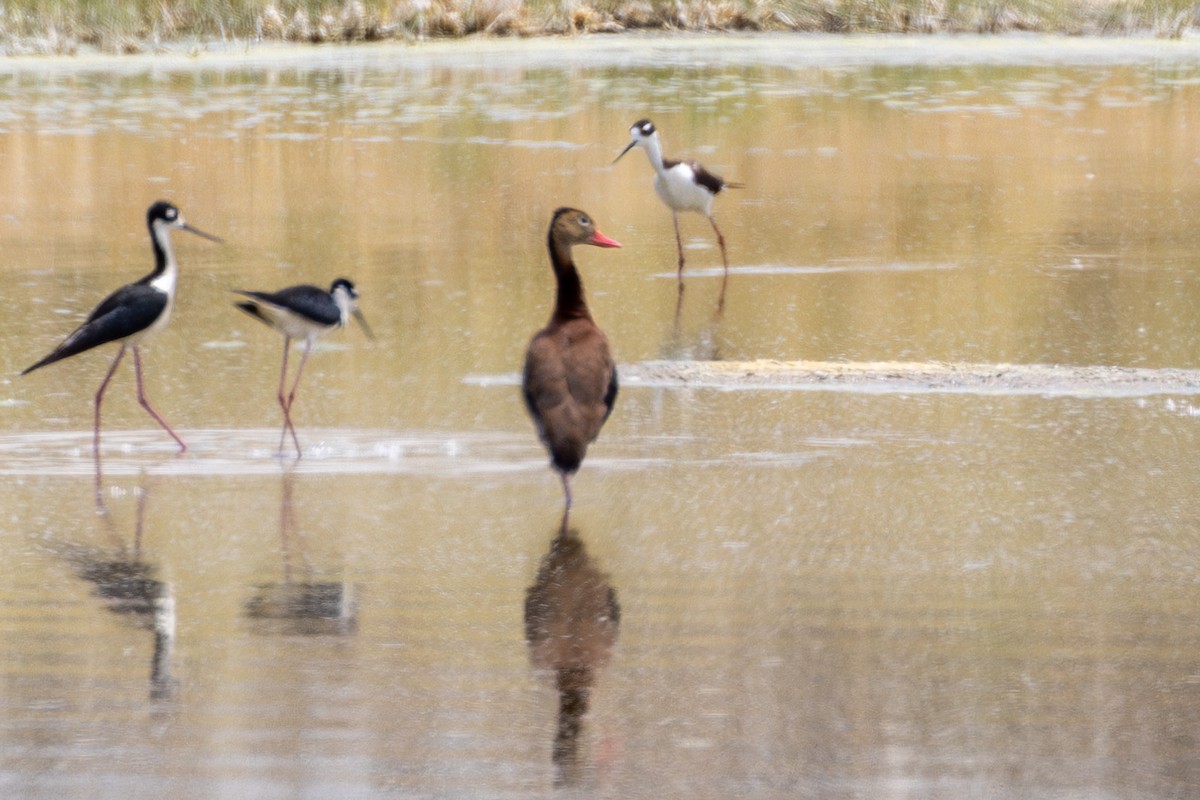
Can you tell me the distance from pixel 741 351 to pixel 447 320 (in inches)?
70.8

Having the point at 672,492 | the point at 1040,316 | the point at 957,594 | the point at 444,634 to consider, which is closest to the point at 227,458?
the point at 672,492

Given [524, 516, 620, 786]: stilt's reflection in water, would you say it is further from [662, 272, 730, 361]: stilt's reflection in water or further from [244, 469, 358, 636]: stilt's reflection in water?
[662, 272, 730, 361]: stilt's reflection in water

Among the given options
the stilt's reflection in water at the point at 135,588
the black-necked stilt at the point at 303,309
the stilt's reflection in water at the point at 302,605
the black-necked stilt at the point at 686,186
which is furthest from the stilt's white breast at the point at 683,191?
the stilt's reflection in water at the point at 302,605

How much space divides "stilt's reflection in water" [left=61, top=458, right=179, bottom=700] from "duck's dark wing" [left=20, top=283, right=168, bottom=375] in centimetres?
172

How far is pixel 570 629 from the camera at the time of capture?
6156 millimetres

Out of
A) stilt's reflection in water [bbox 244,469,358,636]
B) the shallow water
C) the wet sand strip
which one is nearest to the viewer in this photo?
the shallow water

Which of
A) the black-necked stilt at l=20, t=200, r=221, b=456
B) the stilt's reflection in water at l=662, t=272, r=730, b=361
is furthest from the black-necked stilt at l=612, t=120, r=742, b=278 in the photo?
the black-necked stilt at l=20, t=200, r=221, b=456

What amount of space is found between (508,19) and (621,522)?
91.6 ft

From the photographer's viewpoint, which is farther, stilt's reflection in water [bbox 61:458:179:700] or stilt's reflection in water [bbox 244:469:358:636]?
stilt's reflection in water [bbox 244:469:358:636]

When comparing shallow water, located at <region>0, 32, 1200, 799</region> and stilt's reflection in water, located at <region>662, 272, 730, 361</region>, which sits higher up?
shallow water, located at <region>0, 32, 1200, 799</region>

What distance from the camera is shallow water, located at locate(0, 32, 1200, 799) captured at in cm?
514

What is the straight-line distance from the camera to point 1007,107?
2595 cm

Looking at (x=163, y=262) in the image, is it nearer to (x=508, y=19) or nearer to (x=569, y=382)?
(x=569, y=382)

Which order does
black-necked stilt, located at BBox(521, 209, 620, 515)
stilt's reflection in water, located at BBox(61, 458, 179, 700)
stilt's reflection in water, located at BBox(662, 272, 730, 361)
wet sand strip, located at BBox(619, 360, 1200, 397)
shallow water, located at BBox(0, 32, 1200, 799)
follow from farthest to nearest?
1. stilt's reflection in water, located at BBox(662, 272, 730, 361)
2. wet sand strip, located at BBox(619, 360, 1200, 397)
3. black-necked stilt, located at BBox(521, 209, 620, 515)
4. stilt's reflection in water, located at BBox(61, 458, 179, 700)
5. shallow water, located at BBox(0, 32, 1200, 799)
